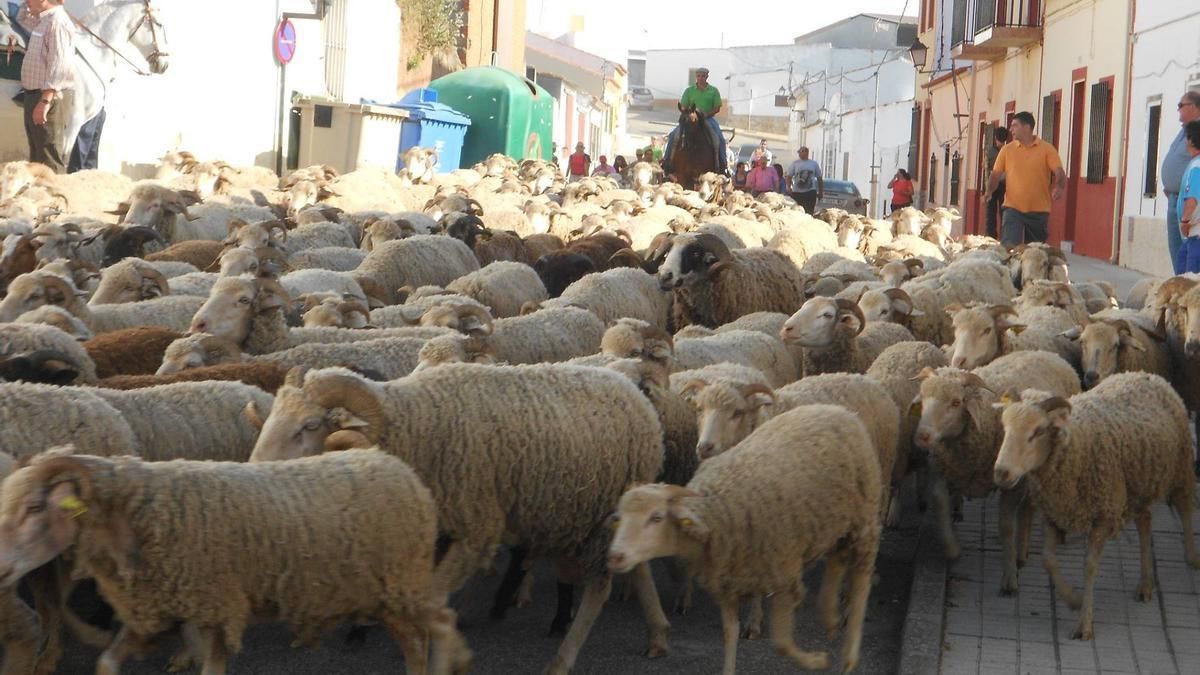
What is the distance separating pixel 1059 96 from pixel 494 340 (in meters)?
20.6

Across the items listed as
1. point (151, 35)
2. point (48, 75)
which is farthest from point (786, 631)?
point (151, 35)

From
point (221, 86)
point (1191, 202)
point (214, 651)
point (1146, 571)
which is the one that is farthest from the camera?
point (221, 86)

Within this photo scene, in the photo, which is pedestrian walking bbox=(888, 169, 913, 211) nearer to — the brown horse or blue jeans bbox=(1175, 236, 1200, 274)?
the brown horse

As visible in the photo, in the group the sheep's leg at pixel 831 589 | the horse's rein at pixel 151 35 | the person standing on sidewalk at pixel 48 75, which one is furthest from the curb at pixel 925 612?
the horse's rein at pixel 151 35

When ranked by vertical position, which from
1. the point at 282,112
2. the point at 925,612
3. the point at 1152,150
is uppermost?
the point at 282,112

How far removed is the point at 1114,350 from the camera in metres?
7.79

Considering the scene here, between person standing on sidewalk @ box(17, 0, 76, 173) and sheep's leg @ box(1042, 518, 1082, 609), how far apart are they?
35.6 ft

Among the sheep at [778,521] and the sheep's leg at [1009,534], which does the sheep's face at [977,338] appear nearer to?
the sheep's leg at [1009,534]

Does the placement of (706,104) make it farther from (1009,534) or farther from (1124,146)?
(1009,534)

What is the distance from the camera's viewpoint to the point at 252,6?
21406mm

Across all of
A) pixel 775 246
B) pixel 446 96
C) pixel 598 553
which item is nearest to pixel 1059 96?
pixel 446 96

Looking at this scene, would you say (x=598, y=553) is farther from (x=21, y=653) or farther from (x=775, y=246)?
(x=775, y=246)

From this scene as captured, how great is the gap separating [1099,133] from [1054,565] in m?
17.9

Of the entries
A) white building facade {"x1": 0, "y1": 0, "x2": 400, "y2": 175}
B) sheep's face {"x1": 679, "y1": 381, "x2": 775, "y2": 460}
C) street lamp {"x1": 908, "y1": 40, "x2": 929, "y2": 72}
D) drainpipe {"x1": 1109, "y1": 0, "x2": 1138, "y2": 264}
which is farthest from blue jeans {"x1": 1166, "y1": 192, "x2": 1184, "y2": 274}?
street lamp {"x1": 908, "y1": 40, "x2": 929, "y2": 72}
